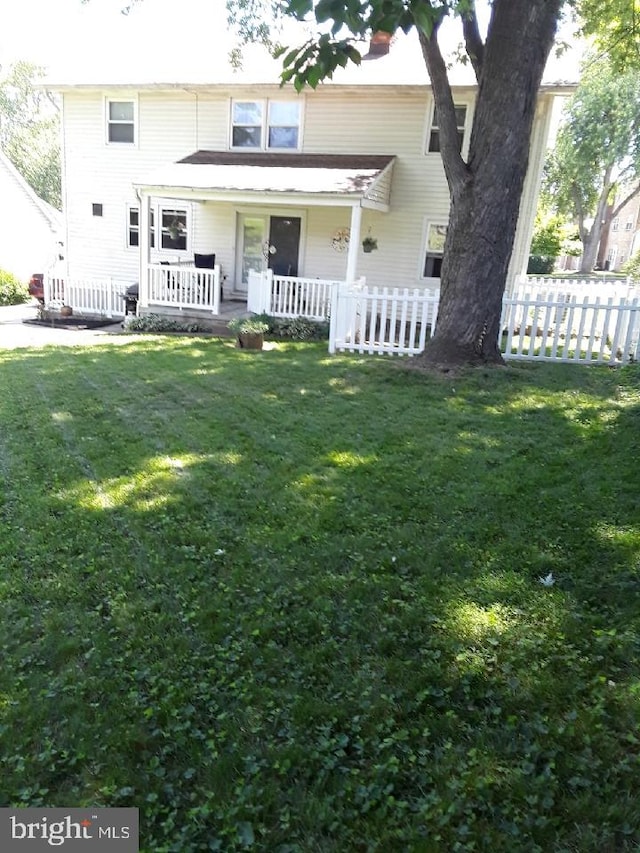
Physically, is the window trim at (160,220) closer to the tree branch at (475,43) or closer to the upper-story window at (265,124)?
the upper-story window at (265,124)

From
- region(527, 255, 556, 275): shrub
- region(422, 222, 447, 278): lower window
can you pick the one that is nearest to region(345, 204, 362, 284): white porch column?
region(422, 222, 447, 278): lower window

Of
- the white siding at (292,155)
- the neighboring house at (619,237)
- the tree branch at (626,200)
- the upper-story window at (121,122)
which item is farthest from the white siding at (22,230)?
the neighboring house at (619,237)

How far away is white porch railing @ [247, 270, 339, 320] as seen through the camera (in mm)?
13156

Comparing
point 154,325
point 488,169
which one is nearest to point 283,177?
point 154,325

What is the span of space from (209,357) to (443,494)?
636 cm

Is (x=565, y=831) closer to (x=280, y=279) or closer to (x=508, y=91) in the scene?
(x=508, y=91)

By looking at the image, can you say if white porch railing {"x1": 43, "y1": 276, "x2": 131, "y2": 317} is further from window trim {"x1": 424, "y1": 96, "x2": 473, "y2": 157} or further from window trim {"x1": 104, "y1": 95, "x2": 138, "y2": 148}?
window trim {"x1": 424, "y1": 96, "x2": 473, "y2": 157}

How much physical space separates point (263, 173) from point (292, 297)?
333 cm

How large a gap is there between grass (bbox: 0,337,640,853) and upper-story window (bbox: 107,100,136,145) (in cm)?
1400

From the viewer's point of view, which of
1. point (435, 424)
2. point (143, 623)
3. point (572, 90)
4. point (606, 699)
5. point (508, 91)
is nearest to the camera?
point (606, 699)

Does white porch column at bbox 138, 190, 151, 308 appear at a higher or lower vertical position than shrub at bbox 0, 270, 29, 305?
higher

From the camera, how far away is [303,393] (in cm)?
761

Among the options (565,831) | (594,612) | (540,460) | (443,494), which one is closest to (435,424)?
(540,460)

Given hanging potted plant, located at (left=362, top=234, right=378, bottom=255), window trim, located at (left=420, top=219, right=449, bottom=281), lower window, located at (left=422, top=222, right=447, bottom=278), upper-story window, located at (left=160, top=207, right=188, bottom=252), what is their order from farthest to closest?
upper-story window, located at (left=160, top=207, right=188, bottom=252) < hanging potted plant, located at (left=362, top=234, right=378, bottom=255) < lower window, located at (left=422, top=222, right=447, bottom=278) < window trim, located at (left=420, top=219, right=449, bottom=281)
